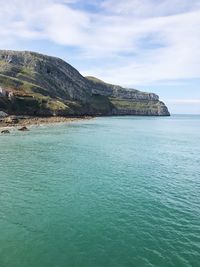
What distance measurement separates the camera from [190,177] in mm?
47688

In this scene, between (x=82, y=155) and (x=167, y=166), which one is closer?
(x=167, y=166)

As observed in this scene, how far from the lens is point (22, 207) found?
110ft

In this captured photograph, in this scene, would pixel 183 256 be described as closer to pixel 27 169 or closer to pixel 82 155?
pixel 27 169

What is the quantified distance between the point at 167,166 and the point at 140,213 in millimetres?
24760

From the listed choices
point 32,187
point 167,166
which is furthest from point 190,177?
point 32,187

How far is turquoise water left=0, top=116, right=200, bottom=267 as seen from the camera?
2381 cm

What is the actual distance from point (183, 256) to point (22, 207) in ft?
55.8

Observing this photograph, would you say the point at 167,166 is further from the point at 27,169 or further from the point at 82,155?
the point at 27,169

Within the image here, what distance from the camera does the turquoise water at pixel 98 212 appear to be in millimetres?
23812

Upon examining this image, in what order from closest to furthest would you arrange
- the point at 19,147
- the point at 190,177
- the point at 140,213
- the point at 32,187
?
1. the point at 140,213
2. the point at 32,187
3. the point at 190,177
4. the point at 19,147

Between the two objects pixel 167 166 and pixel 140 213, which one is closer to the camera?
pixel 140 213

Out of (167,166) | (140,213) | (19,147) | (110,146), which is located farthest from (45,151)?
(140,213)

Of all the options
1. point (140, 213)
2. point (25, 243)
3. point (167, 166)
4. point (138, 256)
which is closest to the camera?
point (138, 256)

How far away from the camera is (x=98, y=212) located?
1277 inches
